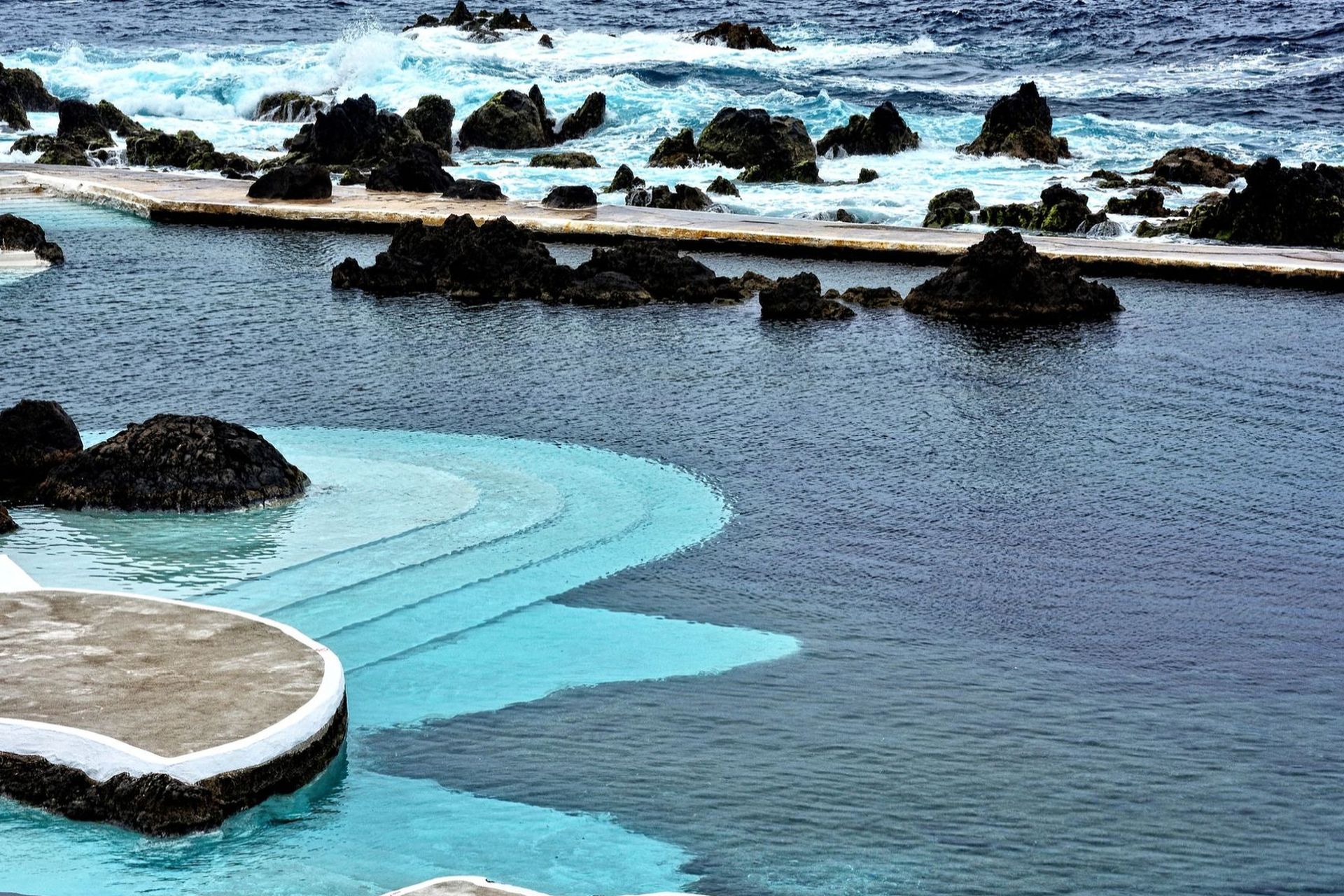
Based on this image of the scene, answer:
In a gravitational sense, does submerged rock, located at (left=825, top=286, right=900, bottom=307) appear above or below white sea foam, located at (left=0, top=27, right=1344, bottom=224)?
below

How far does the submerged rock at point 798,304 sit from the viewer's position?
20938 millimetres

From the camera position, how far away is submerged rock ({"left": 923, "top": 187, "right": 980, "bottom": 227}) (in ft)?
93.9

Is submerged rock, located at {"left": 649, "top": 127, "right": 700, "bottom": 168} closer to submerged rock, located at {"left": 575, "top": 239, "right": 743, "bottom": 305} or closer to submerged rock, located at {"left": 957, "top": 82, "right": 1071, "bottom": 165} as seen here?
submerged rock, located at {"left": 957, "top": 82, "right": 1071, "bottom": 165}

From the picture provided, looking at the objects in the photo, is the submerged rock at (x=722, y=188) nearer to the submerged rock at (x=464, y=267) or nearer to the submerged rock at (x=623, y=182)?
the submerged rock at (x=623, y=182)

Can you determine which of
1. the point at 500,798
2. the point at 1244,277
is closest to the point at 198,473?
the point at 500,798

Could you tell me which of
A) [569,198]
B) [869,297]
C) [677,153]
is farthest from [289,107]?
[869,297]

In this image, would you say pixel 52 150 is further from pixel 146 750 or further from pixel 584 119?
pixel 146 750

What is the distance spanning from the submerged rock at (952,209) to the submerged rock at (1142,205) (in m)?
2.39

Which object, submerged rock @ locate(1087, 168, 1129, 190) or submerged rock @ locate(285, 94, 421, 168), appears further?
submerged rock @ locate(285, 94, 421, 168)

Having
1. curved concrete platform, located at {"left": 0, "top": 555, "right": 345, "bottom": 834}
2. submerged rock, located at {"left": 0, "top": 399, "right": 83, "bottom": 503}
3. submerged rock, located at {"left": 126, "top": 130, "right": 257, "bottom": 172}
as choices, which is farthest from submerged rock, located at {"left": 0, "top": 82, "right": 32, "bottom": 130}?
curved concrete platform, located at {"left": 0, "top": 555, "right": 345, "bottom": 834}

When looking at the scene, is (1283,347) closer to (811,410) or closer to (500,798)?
(811,410)

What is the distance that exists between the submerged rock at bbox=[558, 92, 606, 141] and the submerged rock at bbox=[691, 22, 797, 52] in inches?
649

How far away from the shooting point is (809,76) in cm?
5606

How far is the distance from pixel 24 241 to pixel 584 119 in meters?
24.5
